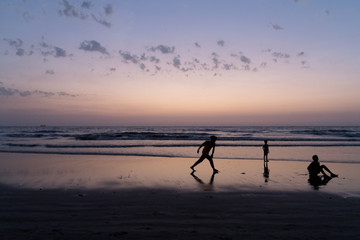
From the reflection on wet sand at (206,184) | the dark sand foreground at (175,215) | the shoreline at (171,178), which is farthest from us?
the shoreline at (171,178)

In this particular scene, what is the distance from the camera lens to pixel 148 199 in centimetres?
741

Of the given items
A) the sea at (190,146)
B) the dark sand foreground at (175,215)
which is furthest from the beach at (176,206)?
the sea at (190,146)

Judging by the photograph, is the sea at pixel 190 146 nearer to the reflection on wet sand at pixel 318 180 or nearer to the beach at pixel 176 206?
the reflection on wet sand at pixel 318 180

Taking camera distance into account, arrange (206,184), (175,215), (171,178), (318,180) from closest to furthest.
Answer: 1. (175,215)
2. (206,184)
3. (318,180)
4. (171,178)

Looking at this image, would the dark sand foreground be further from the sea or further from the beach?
the sea

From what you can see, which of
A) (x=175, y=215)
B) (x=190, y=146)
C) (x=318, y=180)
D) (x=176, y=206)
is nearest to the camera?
(x=175, y=215)

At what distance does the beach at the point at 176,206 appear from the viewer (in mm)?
5043

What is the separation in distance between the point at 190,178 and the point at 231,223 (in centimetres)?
516

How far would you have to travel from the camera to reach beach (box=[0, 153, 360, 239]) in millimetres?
5043

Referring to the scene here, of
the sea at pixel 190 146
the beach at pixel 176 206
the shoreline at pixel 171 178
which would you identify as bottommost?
the sea at pixel 190 146

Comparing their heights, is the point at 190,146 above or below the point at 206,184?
below

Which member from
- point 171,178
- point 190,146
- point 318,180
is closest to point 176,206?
point 171,178

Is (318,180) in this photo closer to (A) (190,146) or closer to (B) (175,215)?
(B) (175,215)

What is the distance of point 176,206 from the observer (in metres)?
6.72
